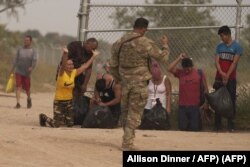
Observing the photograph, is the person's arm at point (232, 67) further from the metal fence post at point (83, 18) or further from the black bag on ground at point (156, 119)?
the metal fence post at point (83, 18)

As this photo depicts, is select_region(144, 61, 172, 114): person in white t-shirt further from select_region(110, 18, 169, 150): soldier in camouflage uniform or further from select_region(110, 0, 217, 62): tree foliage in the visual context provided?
select_region(110, 18, 169, 150): soldier in camouflage uniform

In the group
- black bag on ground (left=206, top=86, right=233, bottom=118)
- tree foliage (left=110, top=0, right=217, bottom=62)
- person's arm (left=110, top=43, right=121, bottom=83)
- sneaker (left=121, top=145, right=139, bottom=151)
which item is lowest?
sneaker (left=121, top=145, right=139, bottom=151)

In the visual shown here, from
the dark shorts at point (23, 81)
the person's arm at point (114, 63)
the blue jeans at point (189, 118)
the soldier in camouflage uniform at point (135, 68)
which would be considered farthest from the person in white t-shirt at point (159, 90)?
the dark shorts at point (23, 81)

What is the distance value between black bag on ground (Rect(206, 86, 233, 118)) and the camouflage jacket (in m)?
2.36

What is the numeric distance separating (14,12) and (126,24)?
24520 millimetres

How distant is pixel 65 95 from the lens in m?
11.8

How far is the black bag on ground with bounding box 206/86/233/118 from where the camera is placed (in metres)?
11.4

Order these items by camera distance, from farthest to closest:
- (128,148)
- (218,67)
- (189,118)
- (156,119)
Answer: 1. (189,118)
2. (156,119)
3. (218,67)
4. (128,148)

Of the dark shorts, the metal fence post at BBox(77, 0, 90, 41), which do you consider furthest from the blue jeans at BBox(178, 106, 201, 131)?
the dark shorts

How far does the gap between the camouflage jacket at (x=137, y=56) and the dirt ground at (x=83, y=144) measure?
0.99 m

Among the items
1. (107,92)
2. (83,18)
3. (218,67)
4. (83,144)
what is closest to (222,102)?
(218,67)

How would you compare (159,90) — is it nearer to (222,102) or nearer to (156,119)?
(156,119)

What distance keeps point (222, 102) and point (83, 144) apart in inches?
116

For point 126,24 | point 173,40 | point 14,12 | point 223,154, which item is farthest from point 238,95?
point 14,12
